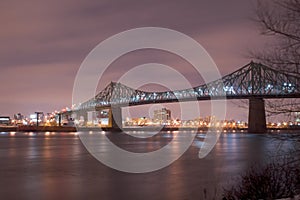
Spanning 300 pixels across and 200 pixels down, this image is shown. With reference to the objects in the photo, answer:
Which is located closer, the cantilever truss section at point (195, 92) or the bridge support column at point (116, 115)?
the cantilever truss section at point (195, 92)

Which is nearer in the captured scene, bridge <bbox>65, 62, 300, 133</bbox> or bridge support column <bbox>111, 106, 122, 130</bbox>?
bridge <bbox>65, 62, 300, 133</bbox>

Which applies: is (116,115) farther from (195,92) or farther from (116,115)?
(195,92)

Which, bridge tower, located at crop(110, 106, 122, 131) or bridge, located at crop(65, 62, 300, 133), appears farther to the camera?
bridge tower, located at crop(110, 106, 122, 131)

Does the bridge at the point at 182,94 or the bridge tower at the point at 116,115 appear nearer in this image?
the bridge at the point at 182,94

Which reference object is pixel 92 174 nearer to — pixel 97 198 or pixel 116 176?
pixel 116 176

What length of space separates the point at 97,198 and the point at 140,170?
8.49m

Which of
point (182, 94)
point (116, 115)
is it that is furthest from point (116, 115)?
point (182, 94)

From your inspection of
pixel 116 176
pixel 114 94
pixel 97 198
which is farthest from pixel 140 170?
pixel 114 94

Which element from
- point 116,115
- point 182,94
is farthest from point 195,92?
point 116,115

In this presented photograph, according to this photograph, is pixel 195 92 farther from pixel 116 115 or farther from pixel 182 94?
pixel 116 115

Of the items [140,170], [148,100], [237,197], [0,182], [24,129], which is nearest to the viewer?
[237,197]

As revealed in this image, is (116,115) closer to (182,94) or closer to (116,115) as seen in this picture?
(116,115)

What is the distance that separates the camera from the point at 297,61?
6.10 metres

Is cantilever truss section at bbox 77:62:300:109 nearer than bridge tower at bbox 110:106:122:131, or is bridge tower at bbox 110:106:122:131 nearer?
cantilever truss section at bbox 77:62:300:109
